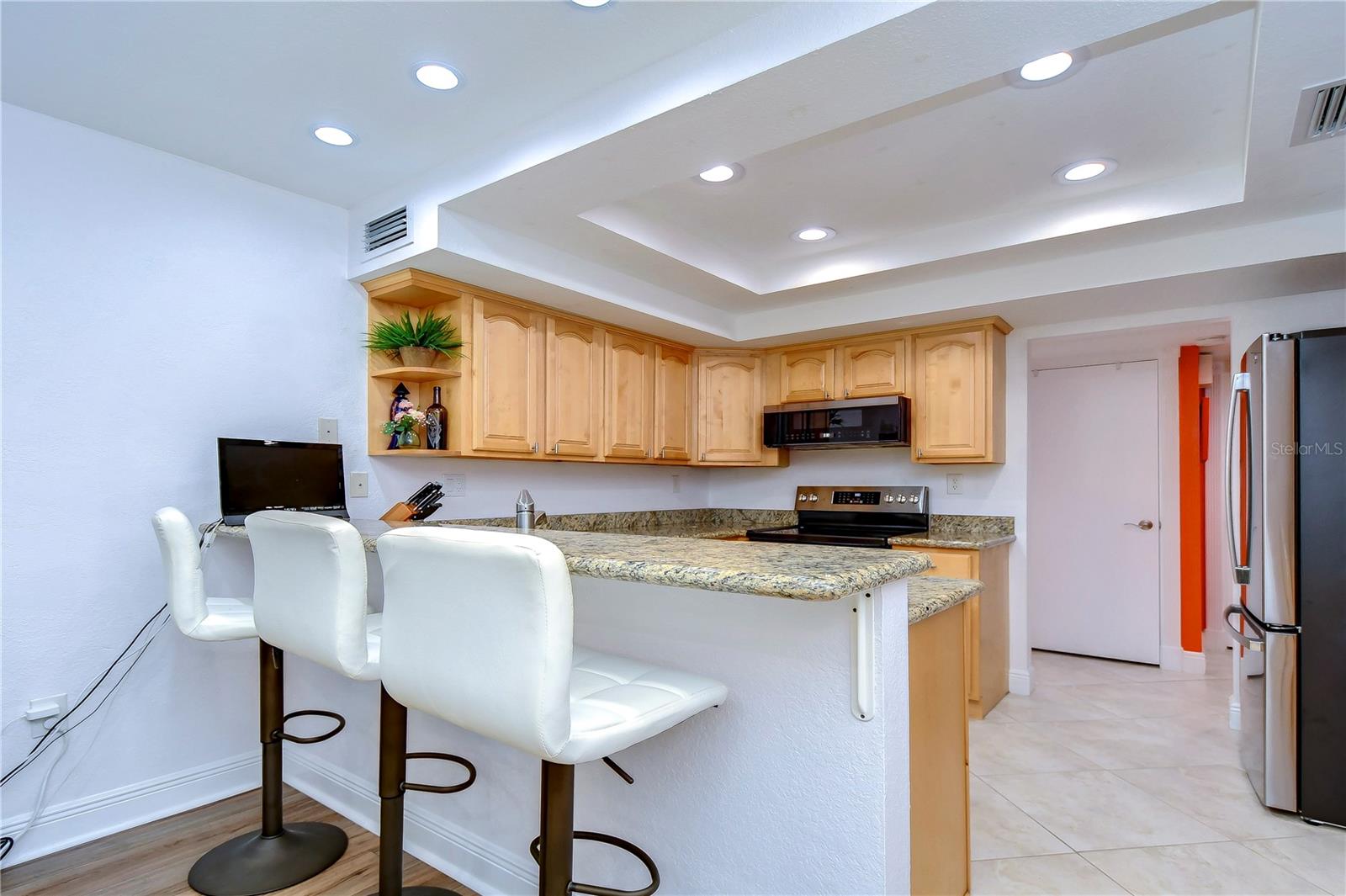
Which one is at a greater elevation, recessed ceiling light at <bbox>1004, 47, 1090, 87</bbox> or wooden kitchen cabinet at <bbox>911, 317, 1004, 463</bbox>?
recessed ceiling light at <bbox>1004, 47, 1090, 87</bbox>

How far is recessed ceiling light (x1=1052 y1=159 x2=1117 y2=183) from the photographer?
2.59m

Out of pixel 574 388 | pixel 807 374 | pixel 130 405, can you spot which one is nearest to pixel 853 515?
pixel 807 374

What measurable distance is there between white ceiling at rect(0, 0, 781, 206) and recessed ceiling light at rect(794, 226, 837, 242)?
1.48 meters

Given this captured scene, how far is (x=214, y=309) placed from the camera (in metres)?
2.70

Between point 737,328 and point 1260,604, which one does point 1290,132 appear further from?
point 737,328

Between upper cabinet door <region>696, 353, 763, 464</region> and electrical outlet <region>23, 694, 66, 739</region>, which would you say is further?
upper cabinet door <region>696, 353, 763, 464</region>

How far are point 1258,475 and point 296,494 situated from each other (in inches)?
141

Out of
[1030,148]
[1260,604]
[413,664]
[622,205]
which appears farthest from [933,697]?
[622,205]

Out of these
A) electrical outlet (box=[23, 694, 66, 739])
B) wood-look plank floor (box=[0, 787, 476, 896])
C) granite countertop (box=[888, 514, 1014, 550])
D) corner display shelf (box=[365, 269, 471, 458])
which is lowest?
wood-look plank floor (box=[0, 787, 476, 896])

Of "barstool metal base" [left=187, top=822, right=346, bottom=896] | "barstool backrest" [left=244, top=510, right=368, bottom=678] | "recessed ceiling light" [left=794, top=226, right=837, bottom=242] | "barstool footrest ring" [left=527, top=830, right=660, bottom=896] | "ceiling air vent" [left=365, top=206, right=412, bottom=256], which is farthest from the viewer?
"recessed ceiling light" [left=794, top=226, right=837, bottom=242]

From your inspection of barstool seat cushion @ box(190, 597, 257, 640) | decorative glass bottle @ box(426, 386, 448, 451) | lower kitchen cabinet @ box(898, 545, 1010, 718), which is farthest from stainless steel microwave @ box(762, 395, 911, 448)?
barstool seat cushion @ box(190, 597, 257, 640)

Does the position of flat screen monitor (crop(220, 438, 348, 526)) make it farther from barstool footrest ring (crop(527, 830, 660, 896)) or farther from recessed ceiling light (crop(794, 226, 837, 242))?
recessed ceiling light (crop(794, 226, 837, 242))

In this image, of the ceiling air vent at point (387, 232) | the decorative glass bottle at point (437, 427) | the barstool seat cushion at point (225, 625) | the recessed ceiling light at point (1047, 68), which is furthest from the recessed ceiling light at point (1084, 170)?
the barstool seat cushion at point (225, 625)

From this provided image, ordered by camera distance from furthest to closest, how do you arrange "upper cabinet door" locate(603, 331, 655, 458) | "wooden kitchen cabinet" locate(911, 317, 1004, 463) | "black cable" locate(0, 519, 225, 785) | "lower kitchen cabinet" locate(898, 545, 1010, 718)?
1. "upper cabinet door" locate(603, 331, 655, 458)
2. "wooden kitchen cabinet" locate(911, 317, 1004, 463)
3. "lower kitchen cabinet" locate(898, 545, 1010, 718)
4. "black cable" locate(0, 519, 225, 785)
